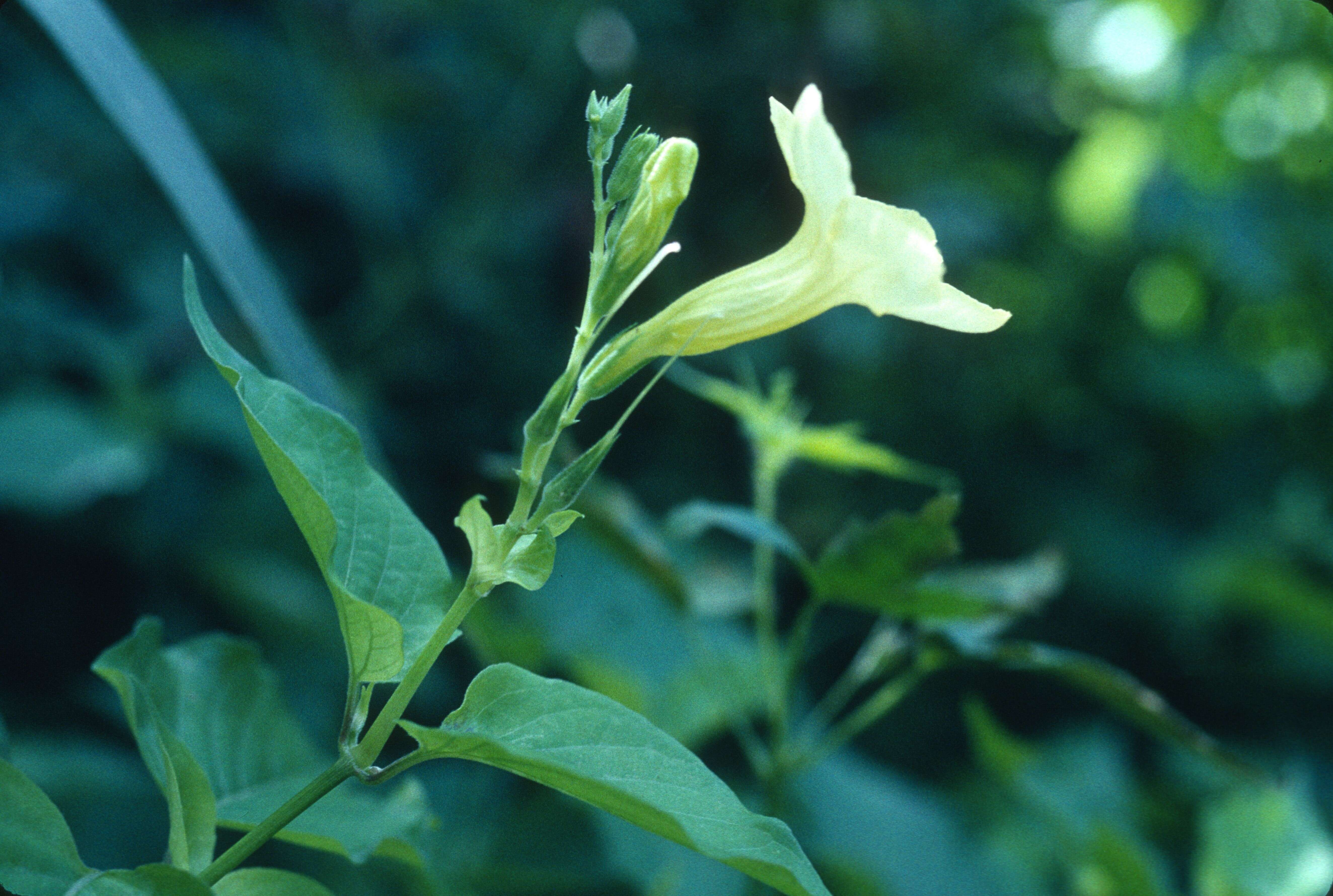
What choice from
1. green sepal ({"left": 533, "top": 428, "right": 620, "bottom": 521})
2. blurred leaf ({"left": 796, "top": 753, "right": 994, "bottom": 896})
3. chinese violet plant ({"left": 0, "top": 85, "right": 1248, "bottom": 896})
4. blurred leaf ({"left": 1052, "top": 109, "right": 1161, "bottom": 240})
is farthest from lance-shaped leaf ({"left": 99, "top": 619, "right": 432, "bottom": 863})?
blurred leaf ({"left": 1052, "top": 109, "right": 1161, "bottom": 240})

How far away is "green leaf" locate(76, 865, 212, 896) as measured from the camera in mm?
460

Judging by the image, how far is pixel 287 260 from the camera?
197 cm

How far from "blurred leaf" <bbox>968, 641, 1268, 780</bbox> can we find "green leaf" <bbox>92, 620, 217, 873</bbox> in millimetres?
559

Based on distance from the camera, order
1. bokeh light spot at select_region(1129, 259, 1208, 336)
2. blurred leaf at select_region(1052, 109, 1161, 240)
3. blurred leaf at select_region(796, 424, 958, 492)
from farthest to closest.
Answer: bokeh light spot at select_region(1129, 259, 1208, 336) → blurred leaf at select_region(1052, 109, 1161, 240) → blurred leaf at select_region(796, 424, 958, 492)

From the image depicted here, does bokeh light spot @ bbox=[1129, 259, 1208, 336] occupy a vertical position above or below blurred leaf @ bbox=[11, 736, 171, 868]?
below

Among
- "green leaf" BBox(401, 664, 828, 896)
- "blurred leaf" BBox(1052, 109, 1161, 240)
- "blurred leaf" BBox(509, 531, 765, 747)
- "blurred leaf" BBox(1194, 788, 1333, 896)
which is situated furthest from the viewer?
"blurred leaf" BBox(1052, 109, 1161, 240)

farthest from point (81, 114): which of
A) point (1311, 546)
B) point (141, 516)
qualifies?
point (1311, 546)

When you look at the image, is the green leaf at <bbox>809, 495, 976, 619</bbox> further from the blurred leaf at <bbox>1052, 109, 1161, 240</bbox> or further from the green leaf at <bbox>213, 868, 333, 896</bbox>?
the blurred leaf at <bbox>1052, 109, 1161, 240</bbox>

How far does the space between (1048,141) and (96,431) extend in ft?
7.22

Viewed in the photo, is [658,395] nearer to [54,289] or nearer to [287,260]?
[287,260]

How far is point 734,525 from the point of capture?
2.56 feet

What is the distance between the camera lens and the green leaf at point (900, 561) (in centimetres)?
76

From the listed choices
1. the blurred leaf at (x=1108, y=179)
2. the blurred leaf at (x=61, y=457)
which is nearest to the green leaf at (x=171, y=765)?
the blurred leaf at (x=61, y=457)

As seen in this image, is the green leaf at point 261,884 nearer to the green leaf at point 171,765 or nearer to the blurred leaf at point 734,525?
the green leaf at point 171,765
